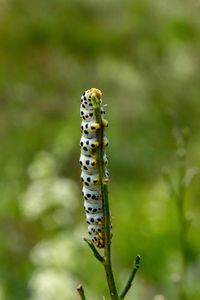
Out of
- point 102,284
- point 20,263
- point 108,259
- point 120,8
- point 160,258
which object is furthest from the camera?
point 120,8

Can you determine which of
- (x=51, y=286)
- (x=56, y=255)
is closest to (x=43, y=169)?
(x=56, y=255)

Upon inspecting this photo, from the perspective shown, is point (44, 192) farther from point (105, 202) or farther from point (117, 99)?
point (117, 99)

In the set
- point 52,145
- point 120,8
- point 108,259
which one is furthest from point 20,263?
point 120,8

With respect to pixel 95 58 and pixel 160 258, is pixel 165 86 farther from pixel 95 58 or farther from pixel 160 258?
pixel 160 258

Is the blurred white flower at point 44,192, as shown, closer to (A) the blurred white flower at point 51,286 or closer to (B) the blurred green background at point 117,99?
(A) the blurred white flower at point 51,286

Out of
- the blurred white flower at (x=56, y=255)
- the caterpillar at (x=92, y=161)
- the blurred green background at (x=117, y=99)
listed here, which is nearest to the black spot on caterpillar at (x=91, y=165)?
the caterpillar at (x=92, y=161)

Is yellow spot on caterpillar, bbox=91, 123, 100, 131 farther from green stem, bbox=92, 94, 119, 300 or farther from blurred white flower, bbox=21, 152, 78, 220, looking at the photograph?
blurred white flower, bbox=21, 152, 78, 220

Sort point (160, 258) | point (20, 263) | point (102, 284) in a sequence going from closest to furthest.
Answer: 1. point (20, 263)
2. point (102, 284)
3. point (160, 258)
